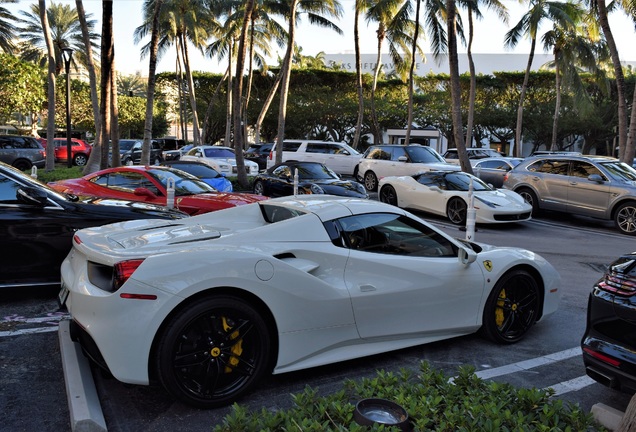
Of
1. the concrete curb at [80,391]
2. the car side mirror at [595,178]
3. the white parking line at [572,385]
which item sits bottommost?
the white parking line at [572,385]

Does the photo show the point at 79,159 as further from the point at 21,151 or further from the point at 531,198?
the point at 531,198

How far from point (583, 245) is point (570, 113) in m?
38.4

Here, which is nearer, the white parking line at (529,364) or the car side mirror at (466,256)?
the white parking line at (529,364)

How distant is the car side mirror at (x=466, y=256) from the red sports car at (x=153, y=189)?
5327 mm

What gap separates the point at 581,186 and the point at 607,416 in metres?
11.5

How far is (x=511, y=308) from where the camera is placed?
5023 millimetres

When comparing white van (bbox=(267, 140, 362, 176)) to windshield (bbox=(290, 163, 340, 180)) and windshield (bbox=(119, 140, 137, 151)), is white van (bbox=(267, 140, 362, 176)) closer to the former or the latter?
windshield (bbox=(290, 163, 340, 180))

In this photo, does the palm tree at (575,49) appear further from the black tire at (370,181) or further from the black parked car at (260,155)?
the black parked car at (260,155)

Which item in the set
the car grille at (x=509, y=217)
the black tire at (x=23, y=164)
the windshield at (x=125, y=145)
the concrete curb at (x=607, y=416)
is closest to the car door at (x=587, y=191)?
the car grille at (x=509, y=217)

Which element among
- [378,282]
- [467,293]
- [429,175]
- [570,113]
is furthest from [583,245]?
[570,113]

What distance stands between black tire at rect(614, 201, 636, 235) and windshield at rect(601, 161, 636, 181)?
0.75 meters

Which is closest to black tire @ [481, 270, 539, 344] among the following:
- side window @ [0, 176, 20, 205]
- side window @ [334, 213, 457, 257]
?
side window @ [334, 213, 457, 257]

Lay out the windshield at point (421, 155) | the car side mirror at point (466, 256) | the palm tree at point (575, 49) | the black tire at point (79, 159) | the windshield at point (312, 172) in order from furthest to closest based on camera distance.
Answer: the black tire at point (79, 159), the palm tree at point (575, 49), the windshield at point (421, 155), the windshield at point (312, 172), the car side mirror at point (466, 256)

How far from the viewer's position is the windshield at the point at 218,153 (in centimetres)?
2346
